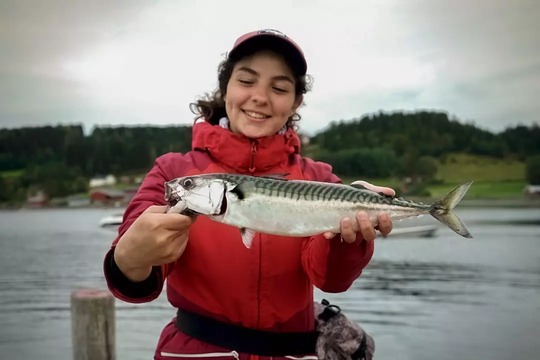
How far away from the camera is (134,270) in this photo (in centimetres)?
318

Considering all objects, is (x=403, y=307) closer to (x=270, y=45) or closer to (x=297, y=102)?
(x=297, y=102)

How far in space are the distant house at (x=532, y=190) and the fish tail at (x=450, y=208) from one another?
6986cm

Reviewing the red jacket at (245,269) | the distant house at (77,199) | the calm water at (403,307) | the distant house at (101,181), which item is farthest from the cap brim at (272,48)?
the distant house at (77,199)

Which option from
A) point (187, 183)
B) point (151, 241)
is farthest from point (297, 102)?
point (151, 241)

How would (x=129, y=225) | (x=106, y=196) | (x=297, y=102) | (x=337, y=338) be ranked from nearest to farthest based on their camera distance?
(x=129, y=225) < (x=337, y=338) < (x=297, y=102) < (x=106, y=196)

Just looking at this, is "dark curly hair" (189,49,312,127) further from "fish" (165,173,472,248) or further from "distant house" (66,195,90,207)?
"distant house" (66,195,90,207)

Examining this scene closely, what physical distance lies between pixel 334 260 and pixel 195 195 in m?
0.88

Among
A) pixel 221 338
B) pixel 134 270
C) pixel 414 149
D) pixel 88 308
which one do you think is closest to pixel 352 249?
pixel 221 338

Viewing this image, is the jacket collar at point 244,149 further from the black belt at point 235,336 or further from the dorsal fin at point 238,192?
the black belt at point 235,336

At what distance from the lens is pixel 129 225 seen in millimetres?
3375

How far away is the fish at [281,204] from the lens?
3051mm

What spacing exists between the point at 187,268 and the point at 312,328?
Answer: 2.70 ft

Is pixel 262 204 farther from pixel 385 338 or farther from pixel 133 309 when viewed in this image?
pixel 133 309

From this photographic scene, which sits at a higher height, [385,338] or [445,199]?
[445,199]
